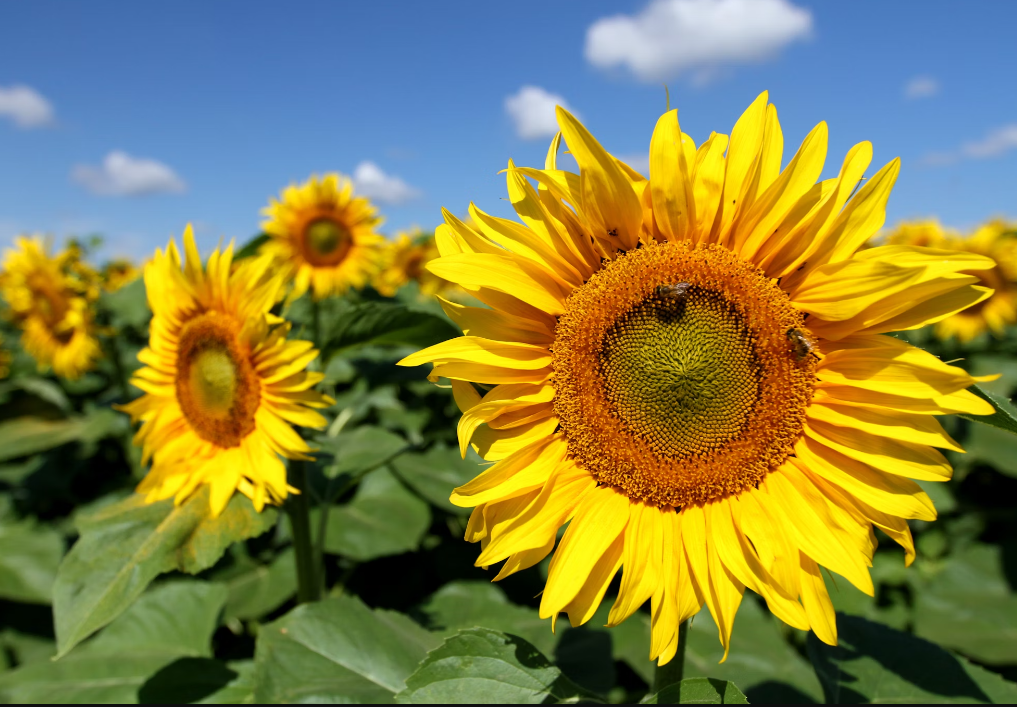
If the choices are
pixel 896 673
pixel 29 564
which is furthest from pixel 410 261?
pixel 896 673

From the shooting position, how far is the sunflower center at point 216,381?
7.84ft

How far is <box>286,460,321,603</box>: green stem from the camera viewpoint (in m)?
2.43

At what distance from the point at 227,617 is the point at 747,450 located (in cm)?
268

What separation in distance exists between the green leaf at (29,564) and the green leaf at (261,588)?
3.68 ft

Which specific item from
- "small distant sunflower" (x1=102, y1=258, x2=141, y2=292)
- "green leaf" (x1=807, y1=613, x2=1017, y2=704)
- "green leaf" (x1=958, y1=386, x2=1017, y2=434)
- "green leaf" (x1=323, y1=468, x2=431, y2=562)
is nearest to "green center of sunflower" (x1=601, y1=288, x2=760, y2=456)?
"green leaf" (x1=958, y1=386, x2=1017, y2=434)

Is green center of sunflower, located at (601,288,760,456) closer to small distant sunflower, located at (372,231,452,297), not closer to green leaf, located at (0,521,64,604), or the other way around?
green leaf, located at (0,521,64,604)

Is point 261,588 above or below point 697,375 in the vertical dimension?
below

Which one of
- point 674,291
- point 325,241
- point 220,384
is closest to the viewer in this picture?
point 674,291

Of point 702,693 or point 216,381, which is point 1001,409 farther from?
point 216,381

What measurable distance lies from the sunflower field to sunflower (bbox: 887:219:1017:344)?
14.8ft

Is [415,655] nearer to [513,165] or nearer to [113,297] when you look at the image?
[513,165]

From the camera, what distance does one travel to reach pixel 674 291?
5.31 ft

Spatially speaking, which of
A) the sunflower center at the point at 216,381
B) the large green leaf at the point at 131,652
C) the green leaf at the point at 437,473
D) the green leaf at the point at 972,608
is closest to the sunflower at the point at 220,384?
the sunflower center at the point at 216,381

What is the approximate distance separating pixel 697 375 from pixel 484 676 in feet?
2.98
